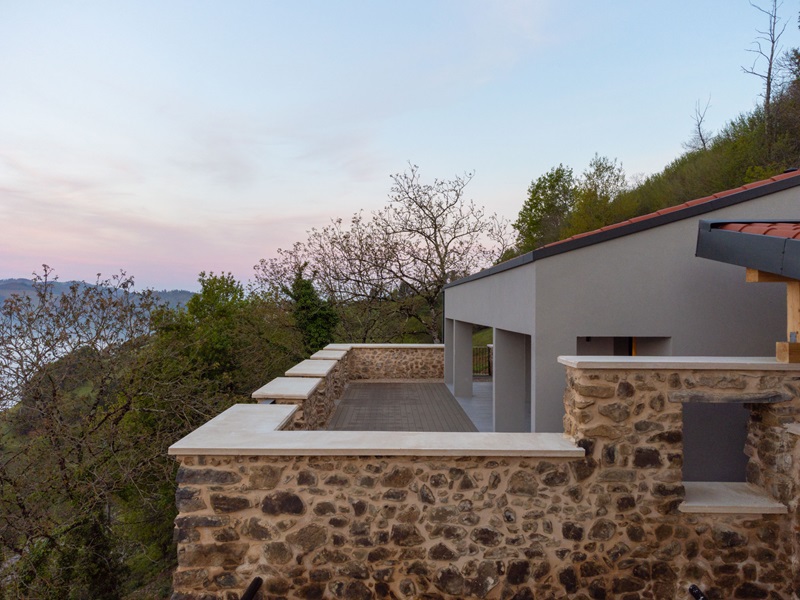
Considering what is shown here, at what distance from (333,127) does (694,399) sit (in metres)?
15.0

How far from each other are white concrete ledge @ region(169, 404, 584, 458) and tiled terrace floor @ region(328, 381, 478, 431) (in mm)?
5317

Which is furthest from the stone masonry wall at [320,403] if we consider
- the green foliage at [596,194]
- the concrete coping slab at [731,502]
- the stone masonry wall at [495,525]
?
the green foliage at [596,194]

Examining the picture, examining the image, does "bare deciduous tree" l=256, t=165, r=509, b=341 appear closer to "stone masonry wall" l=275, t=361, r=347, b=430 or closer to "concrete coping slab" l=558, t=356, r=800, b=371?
"stone masonry wall" l=275, t=361, r=347, b=430

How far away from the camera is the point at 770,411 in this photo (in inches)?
155

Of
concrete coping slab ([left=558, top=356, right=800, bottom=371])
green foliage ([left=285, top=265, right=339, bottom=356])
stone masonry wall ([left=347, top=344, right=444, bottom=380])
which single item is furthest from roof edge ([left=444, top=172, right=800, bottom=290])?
green foliage ([left=285, top=265, right=339, bottom=356])

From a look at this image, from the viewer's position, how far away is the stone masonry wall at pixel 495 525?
371 centimetres

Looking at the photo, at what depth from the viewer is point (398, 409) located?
1122 centimetres

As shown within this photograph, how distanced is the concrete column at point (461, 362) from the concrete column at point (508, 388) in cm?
458

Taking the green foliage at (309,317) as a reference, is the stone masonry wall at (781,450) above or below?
below

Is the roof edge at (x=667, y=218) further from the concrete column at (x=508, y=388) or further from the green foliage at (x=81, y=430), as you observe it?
the green foliage at (x=81, y=430)

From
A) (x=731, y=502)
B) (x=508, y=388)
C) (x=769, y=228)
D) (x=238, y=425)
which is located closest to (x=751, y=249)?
Result: (x=769, y=228)

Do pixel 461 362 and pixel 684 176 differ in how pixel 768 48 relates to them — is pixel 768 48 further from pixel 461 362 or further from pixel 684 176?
pixel 461 362

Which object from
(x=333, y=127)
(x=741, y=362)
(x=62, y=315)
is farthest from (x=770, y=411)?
(x=333, y=127)

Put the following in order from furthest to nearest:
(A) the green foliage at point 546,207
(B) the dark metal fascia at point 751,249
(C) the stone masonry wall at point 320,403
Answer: (A) the green foliage at point 546,207
(C) the stone masonry wall at point 320,403
(B) the dark metal fascia at point 751,249
